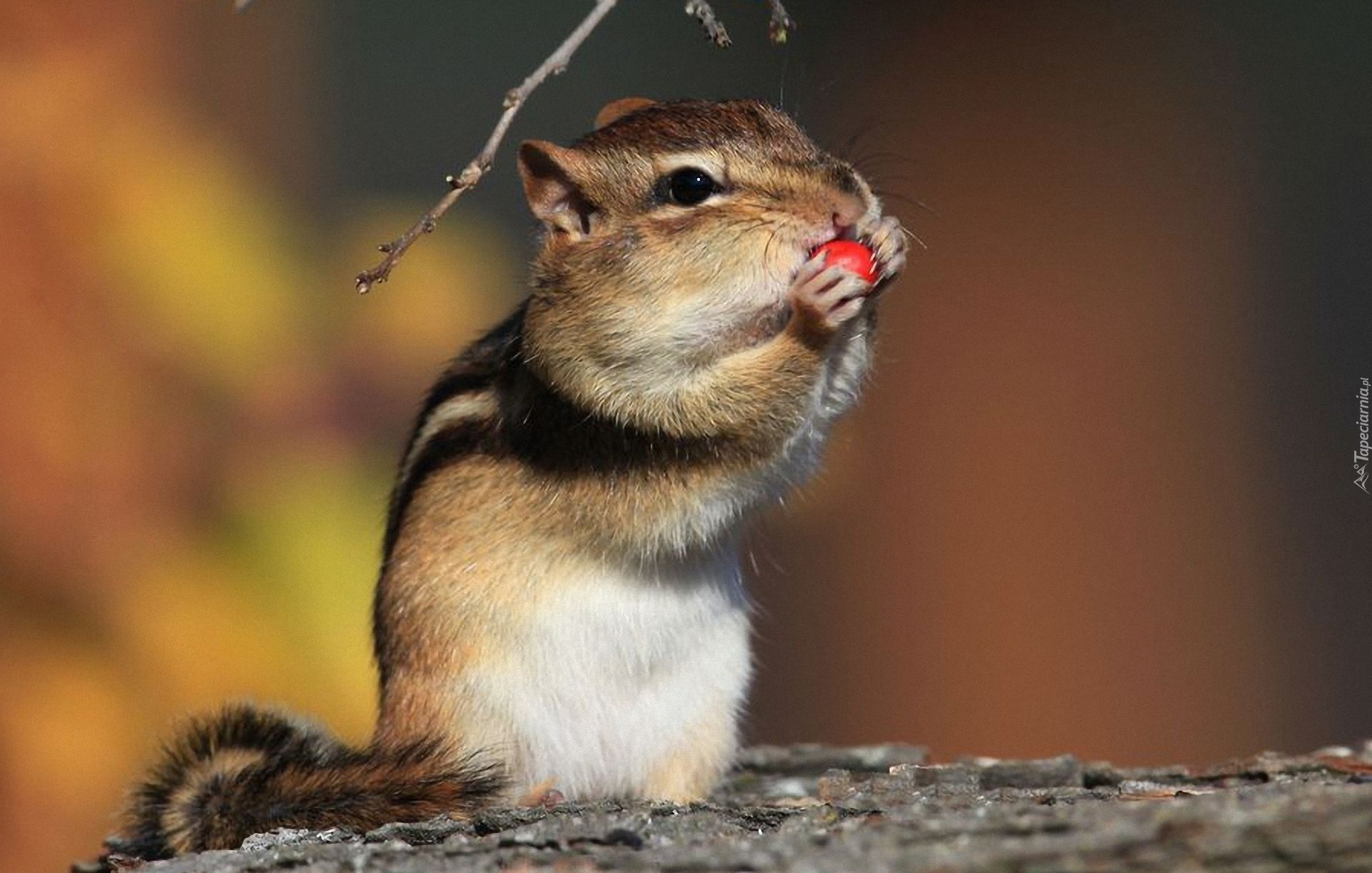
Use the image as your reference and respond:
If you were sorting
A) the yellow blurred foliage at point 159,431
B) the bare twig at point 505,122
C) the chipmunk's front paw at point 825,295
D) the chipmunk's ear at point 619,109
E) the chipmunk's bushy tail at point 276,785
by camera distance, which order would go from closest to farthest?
the bare twig at point 505,122 → the chipmunk's bushy tail at point 276,785 → the chipmunk's front paw at point 825,295 → the chipmunk's ear at point 619,109 → the yellow blurred foliage at point 159,431

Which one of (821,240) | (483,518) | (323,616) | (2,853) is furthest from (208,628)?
(821,240)

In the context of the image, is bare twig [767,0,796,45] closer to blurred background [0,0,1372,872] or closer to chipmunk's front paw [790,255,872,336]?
chipmunk's front paw [790,255,872,336]

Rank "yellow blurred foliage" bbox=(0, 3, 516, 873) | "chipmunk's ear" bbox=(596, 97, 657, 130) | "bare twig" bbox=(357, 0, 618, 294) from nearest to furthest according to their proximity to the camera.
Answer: "bare twig" bbox=(357, 0, 618, 294)
"chipmunk's ear" bbox=(596, 97, 657, 130)
"yellow blurred foliage" bbox=(0, 3, 516, 873)

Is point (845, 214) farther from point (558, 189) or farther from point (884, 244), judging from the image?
point (558, 189)

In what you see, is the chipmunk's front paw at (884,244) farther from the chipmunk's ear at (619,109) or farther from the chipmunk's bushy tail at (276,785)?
the chipmunk's bushy tail at (276,785)

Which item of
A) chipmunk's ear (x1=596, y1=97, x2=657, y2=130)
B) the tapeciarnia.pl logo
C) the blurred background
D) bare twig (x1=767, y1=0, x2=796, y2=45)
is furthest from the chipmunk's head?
the tapeciarnia.pl logo

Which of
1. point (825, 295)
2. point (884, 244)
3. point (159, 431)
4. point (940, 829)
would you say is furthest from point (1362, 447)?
point (940, 829)

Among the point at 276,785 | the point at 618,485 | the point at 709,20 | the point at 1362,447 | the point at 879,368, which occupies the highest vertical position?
the point at 879,368

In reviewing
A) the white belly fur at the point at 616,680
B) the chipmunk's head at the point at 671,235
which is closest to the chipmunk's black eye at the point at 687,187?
the chipmunk's head at the point at 671,235
